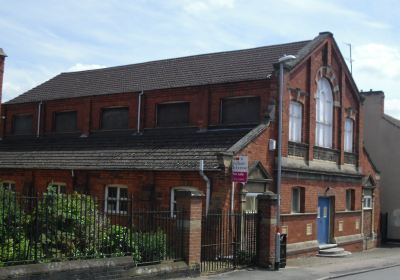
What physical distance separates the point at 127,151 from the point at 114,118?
420 centimetres

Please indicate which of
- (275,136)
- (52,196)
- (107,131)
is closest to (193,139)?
(275,136)

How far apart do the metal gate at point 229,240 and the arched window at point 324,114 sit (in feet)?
28.2

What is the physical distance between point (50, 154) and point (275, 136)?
1076 cm

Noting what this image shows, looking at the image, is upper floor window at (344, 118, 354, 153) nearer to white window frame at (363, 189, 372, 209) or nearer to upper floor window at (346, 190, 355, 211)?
upper floor window at (346, 190, 355, 211)

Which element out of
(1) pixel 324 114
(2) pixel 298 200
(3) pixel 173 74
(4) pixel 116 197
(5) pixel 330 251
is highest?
(3) pixel 173 74

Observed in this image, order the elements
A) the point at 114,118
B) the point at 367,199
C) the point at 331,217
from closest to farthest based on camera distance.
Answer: the point at 331,217
the point at 114,118
the point at 367,199

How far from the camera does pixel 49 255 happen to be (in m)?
12.2

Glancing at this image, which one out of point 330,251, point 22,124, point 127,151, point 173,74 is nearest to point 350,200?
point 330,251

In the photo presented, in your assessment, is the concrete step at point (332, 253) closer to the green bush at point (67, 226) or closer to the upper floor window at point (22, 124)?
the green bush at point (67, 226)

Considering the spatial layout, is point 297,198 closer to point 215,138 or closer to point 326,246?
point 326,246

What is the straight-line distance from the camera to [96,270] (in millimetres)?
12414

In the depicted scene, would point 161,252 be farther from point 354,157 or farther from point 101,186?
point 354,157

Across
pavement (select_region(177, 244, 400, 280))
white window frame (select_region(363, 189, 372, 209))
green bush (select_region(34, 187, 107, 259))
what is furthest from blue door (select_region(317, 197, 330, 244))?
green bush (select_region(34, 187, 107, 259))

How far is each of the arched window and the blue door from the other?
2.57m
